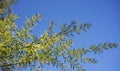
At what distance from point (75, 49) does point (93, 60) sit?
407 millimetres

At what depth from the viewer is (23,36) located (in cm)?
462

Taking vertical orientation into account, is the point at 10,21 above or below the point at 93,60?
above

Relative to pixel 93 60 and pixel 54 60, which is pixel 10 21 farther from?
pixel 93 60

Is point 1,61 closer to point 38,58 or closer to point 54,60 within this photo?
point 38,58

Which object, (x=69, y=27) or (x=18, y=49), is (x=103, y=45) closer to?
(x=69, y=27)

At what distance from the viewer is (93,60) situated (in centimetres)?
447

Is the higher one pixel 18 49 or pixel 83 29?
pixel 83 29

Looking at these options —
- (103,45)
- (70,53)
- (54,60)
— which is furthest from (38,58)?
(103,45)

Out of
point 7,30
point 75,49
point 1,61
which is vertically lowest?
point 1,61

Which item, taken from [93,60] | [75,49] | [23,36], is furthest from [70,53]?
[23,36]

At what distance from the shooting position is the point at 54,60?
4492 millimetres

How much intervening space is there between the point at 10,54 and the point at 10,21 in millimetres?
672

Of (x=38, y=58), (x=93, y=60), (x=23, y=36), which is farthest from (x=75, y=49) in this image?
(x=23, y=36)

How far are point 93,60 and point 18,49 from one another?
58.3 inches
